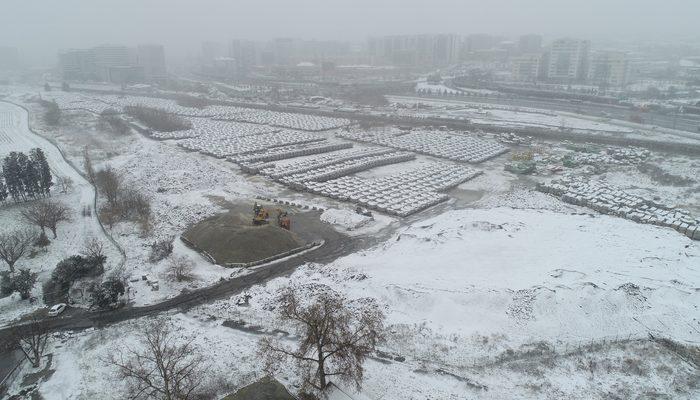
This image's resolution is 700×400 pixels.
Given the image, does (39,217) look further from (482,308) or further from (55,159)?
(482,308)

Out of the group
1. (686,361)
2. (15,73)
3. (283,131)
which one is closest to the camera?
(686,361)

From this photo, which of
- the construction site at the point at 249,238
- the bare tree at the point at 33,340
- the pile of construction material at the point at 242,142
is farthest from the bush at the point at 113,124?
the bare tree at the point at 33,340

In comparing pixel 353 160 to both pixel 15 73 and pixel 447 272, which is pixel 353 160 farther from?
pixel 15 73

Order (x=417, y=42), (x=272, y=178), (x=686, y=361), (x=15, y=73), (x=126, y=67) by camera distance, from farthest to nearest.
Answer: (x=417, y=42) < (x=15, y=73) < (x=126, y=67) < (x=272, y=178) < (x=686, y=361)

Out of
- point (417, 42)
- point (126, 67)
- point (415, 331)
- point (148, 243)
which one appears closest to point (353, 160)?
point (148, 243)

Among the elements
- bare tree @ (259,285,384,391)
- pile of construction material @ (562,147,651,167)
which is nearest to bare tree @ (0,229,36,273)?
bare tree @ (259,285,384,391)

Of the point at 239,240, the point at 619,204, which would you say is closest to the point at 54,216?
the point at 239,240

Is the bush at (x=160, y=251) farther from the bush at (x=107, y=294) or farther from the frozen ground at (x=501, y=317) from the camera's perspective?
the frozen ground at (x=501, y=317)

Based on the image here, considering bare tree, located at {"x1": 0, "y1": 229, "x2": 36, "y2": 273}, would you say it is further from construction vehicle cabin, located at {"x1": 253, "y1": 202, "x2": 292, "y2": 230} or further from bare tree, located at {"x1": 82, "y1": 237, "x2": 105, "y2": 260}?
construction vehicle cabin, located at {"x1": 253, "y1": 202, "x2": 292, "y2": 230}
